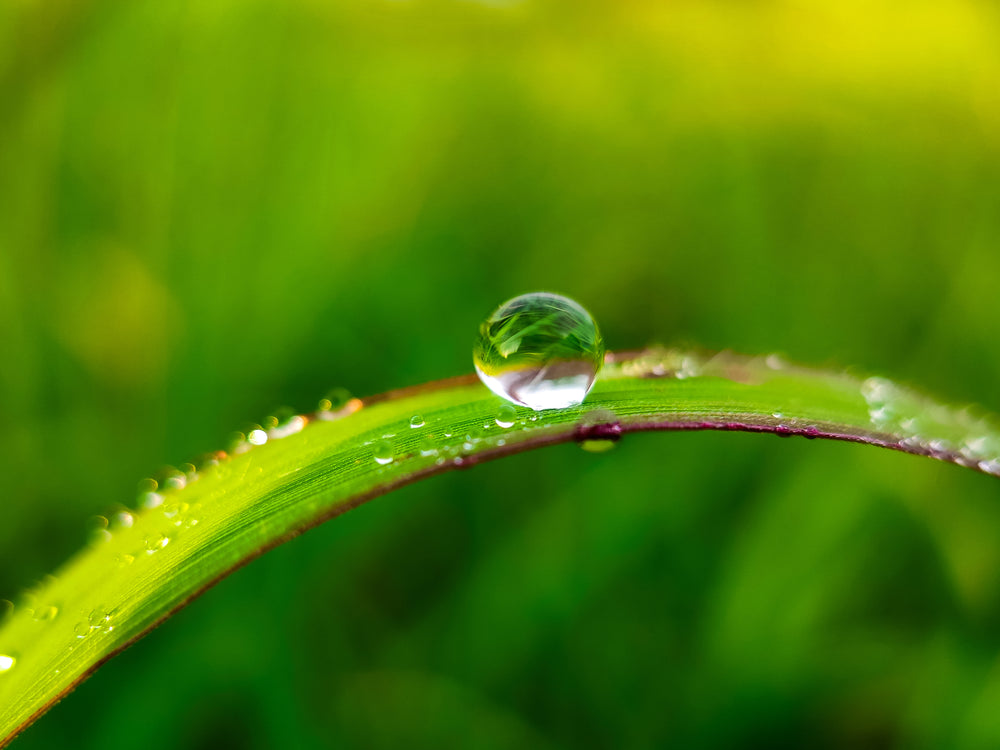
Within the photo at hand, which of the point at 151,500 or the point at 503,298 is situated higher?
the point at 503,298

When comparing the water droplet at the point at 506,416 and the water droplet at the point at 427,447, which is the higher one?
the water droplet at the point at 506,416

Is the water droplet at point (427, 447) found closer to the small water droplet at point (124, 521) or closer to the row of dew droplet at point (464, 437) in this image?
the row of dew droplet at point (464, 437)

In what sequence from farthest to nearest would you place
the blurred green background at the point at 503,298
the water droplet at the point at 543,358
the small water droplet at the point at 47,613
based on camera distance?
1. the blurred green background at the point at 503,298
2. the water droplet at the point at 543,358
3. the small water droplet at the point at 47,613

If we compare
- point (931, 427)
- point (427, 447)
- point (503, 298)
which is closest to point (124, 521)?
point (427, 447)

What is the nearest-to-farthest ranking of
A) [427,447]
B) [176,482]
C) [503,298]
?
[427,447] < [176,482] < [503,298]

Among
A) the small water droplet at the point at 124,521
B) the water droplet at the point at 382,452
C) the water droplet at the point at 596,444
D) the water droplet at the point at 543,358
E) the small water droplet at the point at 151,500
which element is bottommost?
the small water droplet at the point at 124,521

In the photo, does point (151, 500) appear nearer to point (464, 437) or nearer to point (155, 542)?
point (155, 542)

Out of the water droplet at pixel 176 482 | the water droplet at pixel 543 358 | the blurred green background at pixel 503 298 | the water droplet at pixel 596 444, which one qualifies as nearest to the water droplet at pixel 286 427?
the water droplet at pixel 176 482

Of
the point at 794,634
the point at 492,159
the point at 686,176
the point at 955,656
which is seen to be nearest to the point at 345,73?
the point at 492,159
